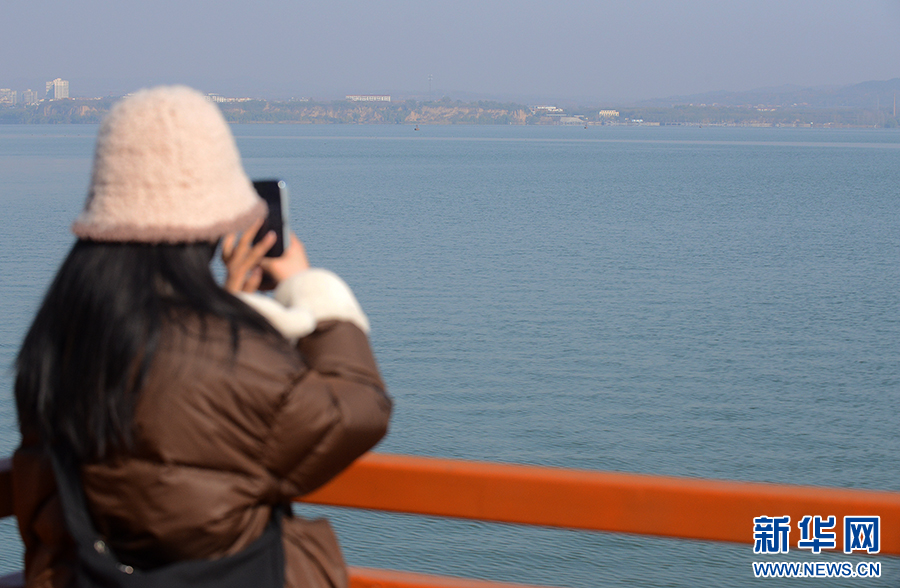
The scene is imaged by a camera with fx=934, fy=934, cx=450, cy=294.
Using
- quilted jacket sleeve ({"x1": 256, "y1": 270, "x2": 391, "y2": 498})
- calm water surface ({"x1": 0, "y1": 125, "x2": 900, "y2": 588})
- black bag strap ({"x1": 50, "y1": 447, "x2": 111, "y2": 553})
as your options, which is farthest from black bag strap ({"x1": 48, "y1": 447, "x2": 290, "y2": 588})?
calm water surface ({"x1": 0, "y1": 125, "x2": 900, "y2": 588})

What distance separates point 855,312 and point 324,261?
14.2m

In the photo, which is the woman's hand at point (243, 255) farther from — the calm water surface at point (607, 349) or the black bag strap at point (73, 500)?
the calm water surface at point (607, 349)

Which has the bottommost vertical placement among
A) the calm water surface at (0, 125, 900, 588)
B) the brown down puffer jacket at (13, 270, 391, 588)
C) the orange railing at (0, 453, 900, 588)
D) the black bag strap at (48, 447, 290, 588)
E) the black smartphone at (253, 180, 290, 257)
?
the calm water surface at (0, 125, 900, 588)

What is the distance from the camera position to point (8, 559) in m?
9.91

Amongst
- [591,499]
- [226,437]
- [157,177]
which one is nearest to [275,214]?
[157,177]

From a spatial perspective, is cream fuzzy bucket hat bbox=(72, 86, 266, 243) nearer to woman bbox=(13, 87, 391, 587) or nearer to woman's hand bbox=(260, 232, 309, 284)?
woman bbox=(13, 87, 391, 587)

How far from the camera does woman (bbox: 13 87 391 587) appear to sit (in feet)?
4.01

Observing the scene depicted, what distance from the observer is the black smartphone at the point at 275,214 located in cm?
146

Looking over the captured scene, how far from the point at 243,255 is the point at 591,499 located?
2.69 ft

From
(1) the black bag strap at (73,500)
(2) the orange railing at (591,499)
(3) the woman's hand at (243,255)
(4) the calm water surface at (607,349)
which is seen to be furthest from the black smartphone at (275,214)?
(4) the calm water surface at (607,349)

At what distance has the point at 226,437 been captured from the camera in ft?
4.07

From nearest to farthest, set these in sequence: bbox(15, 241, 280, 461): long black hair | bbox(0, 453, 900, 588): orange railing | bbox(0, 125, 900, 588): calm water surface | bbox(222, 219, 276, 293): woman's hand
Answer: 1. bbox(15, 241, 280, 461): long black hair
2. bbox(222, 219, 276, 293): woman's hand
3. bbox(0, 453, 900, 588): orange railing
4. bbox(0, 125, 900, 588): calm water surface

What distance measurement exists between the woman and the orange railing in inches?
20.1

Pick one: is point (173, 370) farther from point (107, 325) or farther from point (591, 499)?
point (591, 499)
